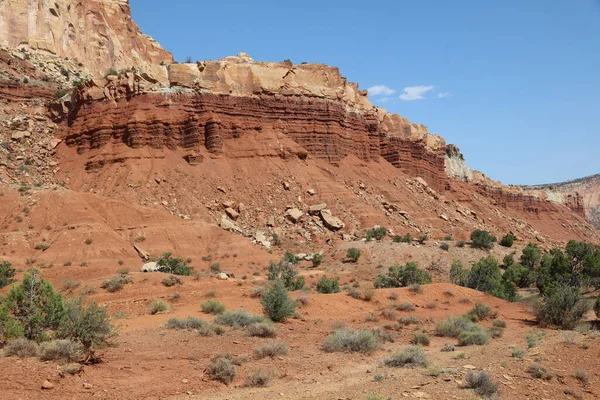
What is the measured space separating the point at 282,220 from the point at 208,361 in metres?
34.0

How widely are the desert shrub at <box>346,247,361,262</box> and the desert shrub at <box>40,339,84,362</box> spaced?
93.6ft

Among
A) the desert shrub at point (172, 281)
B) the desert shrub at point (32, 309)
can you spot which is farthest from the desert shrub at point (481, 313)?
the desert shrub at point (32, 309)

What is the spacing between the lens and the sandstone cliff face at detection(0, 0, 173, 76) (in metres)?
59.6

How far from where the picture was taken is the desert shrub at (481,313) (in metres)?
19.1

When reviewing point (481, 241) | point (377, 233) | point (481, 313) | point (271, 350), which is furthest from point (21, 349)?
point (481, 241)

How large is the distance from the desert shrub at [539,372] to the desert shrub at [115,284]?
48.1ft

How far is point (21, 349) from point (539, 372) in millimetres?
10493

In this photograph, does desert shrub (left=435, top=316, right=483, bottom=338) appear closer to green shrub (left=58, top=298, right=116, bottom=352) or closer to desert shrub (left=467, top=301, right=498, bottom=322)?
desert shrub (left=467, top=301, right=498, bottom=322)

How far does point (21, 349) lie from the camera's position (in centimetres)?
925

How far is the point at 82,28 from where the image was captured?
2692 inches

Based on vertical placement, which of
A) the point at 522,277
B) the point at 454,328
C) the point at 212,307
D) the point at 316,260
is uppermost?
the point at 316,260

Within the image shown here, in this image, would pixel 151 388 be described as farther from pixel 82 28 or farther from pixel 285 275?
pixel 82 28

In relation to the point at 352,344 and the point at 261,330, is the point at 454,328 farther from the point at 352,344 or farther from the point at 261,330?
the point at 261,330

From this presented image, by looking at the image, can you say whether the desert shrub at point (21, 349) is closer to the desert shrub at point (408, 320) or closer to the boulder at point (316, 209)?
the desert shrub at point (408, 320)
